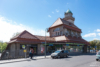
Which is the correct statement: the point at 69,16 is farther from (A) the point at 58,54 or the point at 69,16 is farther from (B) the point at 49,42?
(A) the point at 58,54

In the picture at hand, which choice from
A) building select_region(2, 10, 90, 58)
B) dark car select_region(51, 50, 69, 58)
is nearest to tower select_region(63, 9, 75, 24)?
building select_region(2, 10, 90, 58)

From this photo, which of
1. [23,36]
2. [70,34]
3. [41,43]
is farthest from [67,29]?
[23,36]

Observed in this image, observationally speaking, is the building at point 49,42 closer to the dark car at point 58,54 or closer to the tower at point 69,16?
the dark car at point 58,54

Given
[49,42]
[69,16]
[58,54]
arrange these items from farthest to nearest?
[69,16]
[49,42]
[58,54]

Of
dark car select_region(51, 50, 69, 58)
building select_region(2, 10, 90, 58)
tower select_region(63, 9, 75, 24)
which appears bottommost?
dark car select_region(51, 50, 69, 58)

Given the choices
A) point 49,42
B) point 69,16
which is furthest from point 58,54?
point 69,16

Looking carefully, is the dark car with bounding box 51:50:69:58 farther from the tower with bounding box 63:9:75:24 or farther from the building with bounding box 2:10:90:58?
the tower with bounding box 63:9:75:24

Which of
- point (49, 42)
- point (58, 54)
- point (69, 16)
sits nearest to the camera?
point (58, 54)

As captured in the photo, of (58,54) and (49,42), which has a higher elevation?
(49,42)

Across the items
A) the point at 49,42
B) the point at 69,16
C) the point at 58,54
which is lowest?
the point at 58,54

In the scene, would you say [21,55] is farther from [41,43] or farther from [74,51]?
[74,51]

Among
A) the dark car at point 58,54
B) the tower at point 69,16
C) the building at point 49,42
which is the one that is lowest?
the dark car at point 58,54

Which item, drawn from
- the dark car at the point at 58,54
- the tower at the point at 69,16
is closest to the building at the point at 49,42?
the dark car at the point at 58,54

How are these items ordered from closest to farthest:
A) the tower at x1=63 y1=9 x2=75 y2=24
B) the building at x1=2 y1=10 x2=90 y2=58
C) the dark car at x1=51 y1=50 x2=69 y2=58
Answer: the dark car at x1=51 y1=50 x2=69 y2=58
the building at x1=2 y1=10 x2=90 y2=58
the tower at x1=63 y1=9 x2=75 y2=24
